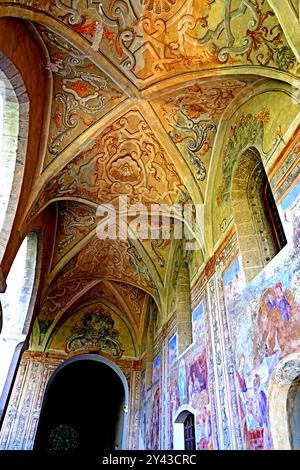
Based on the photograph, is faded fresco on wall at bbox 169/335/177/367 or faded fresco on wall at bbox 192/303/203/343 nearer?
→ faded fresco on wall at bbox 192/303/203/343

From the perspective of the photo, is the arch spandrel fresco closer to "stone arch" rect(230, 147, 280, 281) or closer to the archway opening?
"stone arch" rect(230, 147, 280, 281)

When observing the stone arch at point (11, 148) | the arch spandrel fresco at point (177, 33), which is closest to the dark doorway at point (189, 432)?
the stone arch at point (11, 148)

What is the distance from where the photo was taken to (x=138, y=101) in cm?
697

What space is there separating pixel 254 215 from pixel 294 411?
3.14m

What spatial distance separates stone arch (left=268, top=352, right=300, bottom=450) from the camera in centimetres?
396

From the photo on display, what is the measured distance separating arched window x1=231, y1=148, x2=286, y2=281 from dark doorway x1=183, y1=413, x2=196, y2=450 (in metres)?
3.73

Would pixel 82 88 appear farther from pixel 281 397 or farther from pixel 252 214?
pixel 281 397

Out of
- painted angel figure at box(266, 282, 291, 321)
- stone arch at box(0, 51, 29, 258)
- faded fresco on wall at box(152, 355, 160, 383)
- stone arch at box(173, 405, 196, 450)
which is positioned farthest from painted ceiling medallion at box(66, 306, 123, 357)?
painted angel figure at box(266, 282, 291, 321)

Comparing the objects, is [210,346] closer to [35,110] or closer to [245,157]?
[245,157]

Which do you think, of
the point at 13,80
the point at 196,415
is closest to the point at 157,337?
the point at 196,415

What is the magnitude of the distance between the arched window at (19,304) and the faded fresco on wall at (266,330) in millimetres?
5305

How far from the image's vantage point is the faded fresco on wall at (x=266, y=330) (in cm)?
422

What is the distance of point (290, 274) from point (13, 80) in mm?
5115

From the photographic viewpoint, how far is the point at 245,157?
6.37 metres
